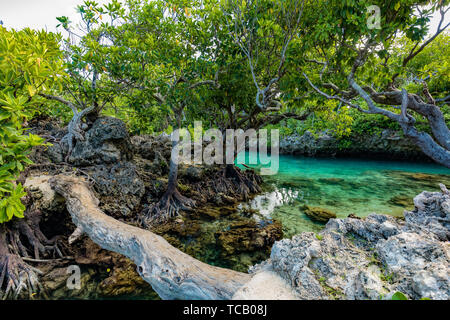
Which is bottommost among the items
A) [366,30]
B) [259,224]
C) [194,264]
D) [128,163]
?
[259,224]

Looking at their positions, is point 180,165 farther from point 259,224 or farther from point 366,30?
point 366,30

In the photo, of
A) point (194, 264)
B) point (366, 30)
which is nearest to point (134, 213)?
point (194, 264)

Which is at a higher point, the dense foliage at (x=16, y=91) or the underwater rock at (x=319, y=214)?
the dense foliage at (x=16, y=91)

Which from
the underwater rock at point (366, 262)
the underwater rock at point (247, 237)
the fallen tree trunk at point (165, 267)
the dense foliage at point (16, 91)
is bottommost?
the underwater rock at point (247, 237)

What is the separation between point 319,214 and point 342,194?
13.2 feet

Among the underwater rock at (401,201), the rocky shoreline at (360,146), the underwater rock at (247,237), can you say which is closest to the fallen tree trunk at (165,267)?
the underwater rock at (247,237)

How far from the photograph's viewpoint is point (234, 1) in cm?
585

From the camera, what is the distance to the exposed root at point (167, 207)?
22.4 ft

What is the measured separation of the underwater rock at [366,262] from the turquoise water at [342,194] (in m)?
3.80

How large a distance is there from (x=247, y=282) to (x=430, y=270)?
1720 mm

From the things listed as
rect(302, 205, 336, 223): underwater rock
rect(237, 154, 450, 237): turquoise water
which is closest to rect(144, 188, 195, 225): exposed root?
rect(237, 154, 450, 237): turquoise water

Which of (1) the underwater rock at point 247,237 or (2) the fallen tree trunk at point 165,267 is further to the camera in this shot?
(1) the underwater rock at point 247,237

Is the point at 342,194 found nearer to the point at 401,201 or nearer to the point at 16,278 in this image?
the point at 401,201

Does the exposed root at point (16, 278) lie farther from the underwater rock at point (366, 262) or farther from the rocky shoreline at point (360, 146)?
the rocky shoreline at point (360, 146)
